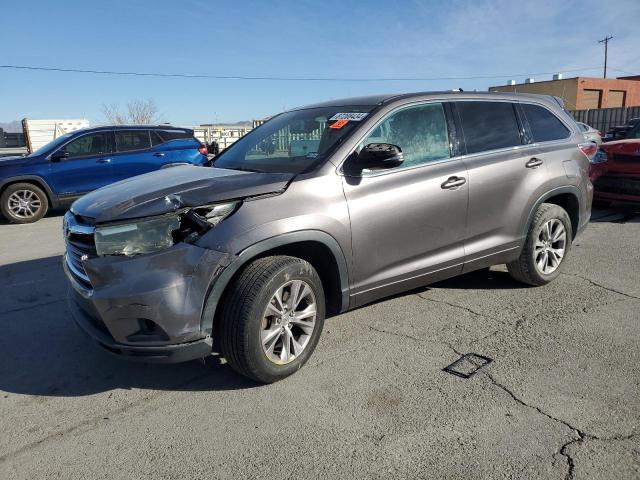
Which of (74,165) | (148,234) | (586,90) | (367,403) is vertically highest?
(586,90)

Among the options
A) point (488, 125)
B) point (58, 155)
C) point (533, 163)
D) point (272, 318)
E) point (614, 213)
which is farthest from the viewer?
point (58, 155)

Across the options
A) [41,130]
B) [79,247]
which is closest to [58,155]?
[79,247]

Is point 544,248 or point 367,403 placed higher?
point 544,248

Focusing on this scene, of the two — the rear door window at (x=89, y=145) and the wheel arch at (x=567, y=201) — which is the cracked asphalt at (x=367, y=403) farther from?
the rear door window at (x=89, y=145)

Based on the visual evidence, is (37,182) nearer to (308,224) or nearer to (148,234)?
(148,234)

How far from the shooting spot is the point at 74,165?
9547mm

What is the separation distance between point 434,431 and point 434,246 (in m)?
1.57

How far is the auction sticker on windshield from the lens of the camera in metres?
3.69

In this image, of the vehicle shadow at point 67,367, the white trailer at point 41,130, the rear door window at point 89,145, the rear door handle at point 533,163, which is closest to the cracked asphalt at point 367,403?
the vehicle shadow at point 67,367

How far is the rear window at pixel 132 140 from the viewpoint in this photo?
10047mm

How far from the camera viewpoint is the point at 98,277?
2.79 m

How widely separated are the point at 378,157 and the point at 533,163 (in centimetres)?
196

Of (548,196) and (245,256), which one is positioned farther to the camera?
(548,196)

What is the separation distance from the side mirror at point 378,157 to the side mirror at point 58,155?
806cm
